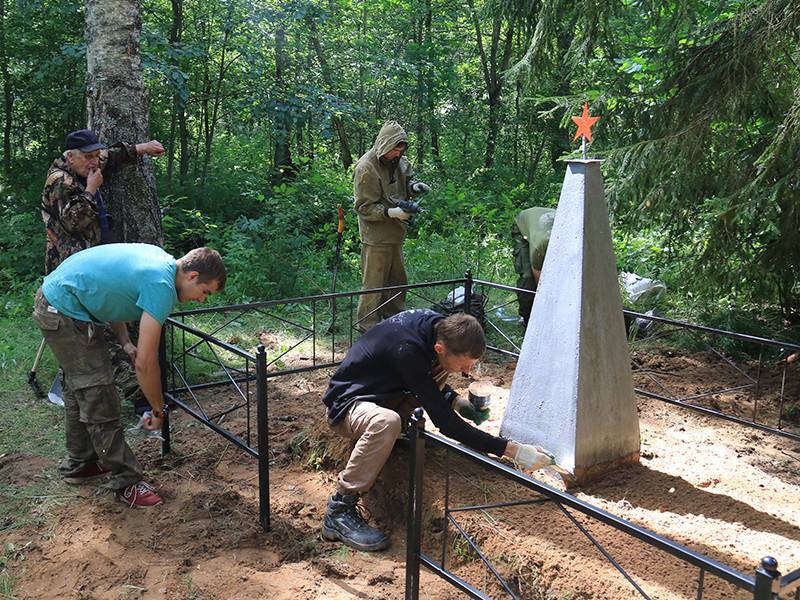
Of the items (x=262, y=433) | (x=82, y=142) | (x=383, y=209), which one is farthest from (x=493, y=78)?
(x=262, y=433)

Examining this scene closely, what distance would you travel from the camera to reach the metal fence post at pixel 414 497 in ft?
8.49

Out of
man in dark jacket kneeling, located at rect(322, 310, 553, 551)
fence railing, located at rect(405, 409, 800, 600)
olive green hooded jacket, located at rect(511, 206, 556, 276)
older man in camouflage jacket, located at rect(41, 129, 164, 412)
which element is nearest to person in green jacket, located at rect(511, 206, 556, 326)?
olive green hooded jacket, located at rect(511, 206, 556, 276)

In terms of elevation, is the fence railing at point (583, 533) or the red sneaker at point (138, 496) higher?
the fence railing at point (583, 533)

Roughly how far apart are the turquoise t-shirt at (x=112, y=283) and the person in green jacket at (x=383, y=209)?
2.83 meters

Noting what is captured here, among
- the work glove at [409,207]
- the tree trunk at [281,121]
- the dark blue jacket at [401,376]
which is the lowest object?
the dark blue jacket at [401,376]

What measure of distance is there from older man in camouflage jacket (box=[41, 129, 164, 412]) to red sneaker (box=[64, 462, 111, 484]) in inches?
34.0

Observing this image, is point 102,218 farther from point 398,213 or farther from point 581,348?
point 581,348

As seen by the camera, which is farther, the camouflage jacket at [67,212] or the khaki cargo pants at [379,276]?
the khaki cargo pants at [379,276]

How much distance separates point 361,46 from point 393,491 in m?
11.2

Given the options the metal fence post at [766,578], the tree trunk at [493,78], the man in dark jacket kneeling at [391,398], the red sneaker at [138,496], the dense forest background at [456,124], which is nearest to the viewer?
the metal fence post at [766,578]

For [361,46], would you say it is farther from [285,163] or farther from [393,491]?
[393,491]

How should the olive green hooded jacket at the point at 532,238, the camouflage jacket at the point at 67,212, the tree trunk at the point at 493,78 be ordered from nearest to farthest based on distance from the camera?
the camouflage jacket at the point at 67,212 → the olive green hooded jacket at the point at 532,238 → the tree trunk at the point at 493,78

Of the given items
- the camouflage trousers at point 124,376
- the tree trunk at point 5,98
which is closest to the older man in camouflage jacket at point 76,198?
the camouflage trousers at point 124,376

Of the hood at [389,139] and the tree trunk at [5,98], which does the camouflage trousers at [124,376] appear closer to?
the hood at [389,139]
